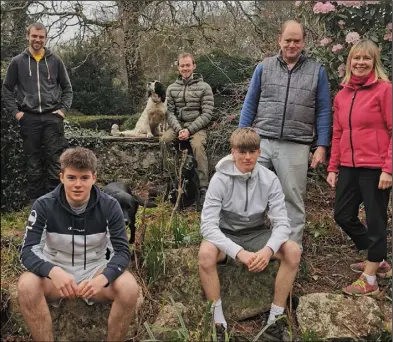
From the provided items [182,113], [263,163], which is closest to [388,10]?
[263,163]

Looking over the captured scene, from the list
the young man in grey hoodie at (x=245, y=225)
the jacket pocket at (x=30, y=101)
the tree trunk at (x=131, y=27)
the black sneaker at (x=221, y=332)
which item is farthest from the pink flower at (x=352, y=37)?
the tree trunk at (x=131, y=27)

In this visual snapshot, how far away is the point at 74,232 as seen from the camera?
305cm

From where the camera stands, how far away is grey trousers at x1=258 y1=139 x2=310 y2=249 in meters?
3.80

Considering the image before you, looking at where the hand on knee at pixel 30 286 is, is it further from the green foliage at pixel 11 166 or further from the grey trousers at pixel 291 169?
the green foliage at pixel 11 166

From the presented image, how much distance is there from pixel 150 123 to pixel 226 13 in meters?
5.67

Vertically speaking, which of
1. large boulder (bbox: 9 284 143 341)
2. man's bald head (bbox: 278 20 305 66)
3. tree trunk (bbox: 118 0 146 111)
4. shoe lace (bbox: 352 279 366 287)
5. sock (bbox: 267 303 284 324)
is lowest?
large boulder (bbox: 9 284 143 341)

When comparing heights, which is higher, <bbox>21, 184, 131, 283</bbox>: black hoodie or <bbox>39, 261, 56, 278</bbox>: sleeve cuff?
<bbox>21, 184, 131, 283</bbox>: black hoodie

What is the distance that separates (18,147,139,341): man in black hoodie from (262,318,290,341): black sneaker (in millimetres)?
885

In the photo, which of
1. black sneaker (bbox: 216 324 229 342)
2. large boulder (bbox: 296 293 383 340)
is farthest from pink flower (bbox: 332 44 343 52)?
black sneaker (bbox: 216 324 229 342)

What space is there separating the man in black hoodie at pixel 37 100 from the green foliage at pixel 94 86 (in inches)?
311

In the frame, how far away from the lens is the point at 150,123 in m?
6.78

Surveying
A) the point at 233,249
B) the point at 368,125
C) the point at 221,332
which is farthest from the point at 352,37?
the point at 221,332

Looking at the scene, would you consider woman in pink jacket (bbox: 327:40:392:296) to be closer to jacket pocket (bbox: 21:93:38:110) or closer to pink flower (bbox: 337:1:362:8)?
pink flower (bbox: 337:1:362:8)

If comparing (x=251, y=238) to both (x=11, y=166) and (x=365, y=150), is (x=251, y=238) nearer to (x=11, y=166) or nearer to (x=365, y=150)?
(x=365, y=150)
